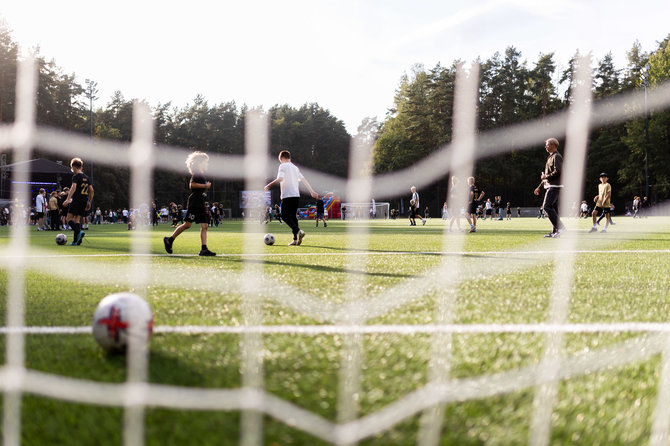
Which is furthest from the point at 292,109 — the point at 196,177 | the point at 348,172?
the point at 196,177

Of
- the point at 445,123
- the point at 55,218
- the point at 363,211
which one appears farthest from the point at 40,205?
the point at 445,123

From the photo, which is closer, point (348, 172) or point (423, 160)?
point (423, 160)

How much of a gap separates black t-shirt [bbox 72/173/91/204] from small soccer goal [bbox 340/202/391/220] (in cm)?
4103

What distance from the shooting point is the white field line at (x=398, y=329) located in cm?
331

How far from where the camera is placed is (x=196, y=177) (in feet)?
31.1

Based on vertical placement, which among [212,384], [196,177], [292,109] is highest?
[292,109]

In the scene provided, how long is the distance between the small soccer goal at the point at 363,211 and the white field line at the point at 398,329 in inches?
1978

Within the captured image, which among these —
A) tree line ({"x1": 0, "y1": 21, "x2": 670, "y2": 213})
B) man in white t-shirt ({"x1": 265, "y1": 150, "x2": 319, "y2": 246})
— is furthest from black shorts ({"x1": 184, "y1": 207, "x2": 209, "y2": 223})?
tree line ({"x1": 0, "y1": 21, "x2": 670, "y2": 213})

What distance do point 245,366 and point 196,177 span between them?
722cm

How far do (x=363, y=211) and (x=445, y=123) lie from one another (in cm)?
1866

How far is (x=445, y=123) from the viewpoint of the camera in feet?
226

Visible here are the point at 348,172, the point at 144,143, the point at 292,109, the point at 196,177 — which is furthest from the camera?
the point at 292,109

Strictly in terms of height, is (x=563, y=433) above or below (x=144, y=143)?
below

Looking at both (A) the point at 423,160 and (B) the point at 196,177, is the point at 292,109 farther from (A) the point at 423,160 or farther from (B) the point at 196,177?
(B) the point at 196,177
